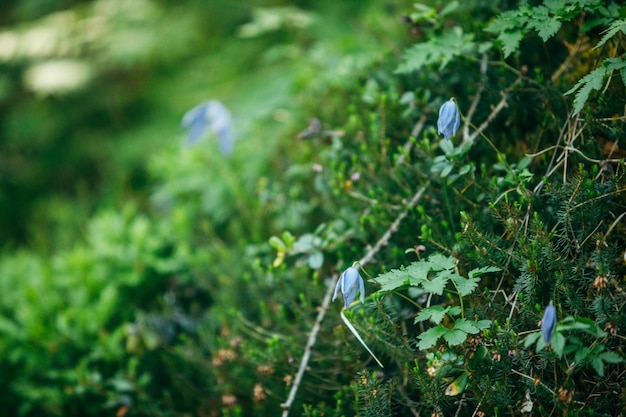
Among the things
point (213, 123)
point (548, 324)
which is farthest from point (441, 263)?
point (213, 123)

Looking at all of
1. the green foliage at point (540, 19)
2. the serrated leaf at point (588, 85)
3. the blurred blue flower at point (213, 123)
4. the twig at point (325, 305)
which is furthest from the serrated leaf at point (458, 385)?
the blurred blue flower at point (213, 123)

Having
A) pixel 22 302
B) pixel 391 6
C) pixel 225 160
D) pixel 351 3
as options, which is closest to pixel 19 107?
pixel 22 302

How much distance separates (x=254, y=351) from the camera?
1691 millimetres

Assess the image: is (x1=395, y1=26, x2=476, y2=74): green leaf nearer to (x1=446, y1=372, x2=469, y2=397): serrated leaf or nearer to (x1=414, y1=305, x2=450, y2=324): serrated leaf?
(x1=414, y1=305, x2=450, y2=324): serrated leaf

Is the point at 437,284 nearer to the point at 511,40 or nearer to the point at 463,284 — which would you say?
the point at 463,284

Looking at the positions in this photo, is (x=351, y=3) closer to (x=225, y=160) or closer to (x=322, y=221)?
(x=225, y=160)

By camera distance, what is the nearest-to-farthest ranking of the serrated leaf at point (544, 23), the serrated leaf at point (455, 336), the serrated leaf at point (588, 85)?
the serrated leaf at point (455, 336) → the serrated leaf at point (588, 85) → the serrated leaf at point (544, 23)

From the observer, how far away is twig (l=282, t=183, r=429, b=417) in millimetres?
1591

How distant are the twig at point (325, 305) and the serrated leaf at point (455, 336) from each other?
16.8 inches

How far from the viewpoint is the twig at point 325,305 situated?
1591 millimetres

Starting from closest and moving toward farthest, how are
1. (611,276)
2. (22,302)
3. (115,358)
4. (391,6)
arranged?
(611,276) → (115,358) → (22,302) → (391,6)

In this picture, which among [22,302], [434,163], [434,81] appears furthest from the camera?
[22,302]

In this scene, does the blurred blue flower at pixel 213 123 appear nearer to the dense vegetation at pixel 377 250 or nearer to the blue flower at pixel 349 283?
the dense vegetation at pixel 377 250

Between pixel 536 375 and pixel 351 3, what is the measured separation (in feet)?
10.7
